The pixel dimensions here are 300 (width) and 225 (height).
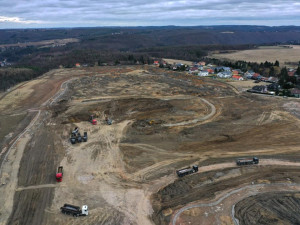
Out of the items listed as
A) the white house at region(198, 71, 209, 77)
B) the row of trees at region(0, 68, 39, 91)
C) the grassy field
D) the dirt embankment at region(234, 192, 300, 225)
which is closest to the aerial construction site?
the dirt embankment at region(234, 192, 300, 225)

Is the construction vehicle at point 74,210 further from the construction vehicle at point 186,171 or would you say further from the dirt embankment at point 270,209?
the dirt embankment at point 270,209

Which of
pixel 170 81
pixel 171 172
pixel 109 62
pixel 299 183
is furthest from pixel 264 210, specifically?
pixel 109 62

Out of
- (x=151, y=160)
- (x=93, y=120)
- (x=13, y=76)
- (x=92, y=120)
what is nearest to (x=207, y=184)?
(x=151, y=160)

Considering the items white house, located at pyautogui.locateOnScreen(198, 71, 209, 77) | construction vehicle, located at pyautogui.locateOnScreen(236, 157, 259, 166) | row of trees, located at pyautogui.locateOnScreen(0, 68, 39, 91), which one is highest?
white house, located at pyautogui.locateOnScreen(198, 71, 209, 77)

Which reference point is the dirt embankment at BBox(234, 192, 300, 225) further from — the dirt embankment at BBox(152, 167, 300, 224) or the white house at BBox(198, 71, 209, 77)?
the white house at BBox(198, 71, 209, 77)

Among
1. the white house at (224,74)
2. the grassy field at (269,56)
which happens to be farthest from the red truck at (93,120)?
the grassy field at (269,56)

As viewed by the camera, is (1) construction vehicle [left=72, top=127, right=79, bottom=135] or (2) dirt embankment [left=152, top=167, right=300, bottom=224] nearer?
(2) dirt embankment [left=152, top=167, right=300, bottom=224]
